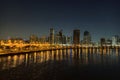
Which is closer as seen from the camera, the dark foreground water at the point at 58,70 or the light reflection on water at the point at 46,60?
the dark foreground water at the point at 58,70

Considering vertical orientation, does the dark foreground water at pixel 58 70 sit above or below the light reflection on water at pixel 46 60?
above

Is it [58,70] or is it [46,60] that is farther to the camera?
[46,60]

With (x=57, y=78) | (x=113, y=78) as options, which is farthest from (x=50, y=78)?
(x=113, y=78)

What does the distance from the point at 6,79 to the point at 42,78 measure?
12.4 feet

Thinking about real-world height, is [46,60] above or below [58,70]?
below

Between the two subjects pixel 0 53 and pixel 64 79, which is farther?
pixel 0 53

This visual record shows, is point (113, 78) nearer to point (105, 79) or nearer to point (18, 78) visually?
point (105, 79)

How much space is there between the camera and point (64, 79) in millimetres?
23812

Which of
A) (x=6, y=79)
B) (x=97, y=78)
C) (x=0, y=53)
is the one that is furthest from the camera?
(x=0, y=53)

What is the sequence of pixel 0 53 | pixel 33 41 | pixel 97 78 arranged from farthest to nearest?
pixel 33 41, pixel 0 53, pixel 97 78

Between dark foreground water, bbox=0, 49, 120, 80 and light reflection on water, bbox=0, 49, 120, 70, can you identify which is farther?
light reflection on water, bbox=0, 49, 120, 70

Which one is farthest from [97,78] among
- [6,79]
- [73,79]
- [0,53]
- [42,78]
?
[0,53]

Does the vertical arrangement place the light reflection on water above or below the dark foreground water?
below

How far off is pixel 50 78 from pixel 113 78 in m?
7.08
